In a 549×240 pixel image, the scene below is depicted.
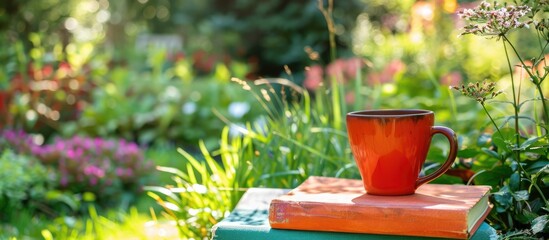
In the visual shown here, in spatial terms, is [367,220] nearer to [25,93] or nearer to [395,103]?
[395,103]

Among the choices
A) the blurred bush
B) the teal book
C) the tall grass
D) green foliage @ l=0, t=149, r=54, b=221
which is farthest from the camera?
the blurred bush

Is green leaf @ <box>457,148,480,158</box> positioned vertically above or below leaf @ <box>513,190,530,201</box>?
above

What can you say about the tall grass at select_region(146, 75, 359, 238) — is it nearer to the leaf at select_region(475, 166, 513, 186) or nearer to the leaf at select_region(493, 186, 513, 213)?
the leaf at select_region(475, 166, 513, 186)

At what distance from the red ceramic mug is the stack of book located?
0.03 meters

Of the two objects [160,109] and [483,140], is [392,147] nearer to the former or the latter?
[483,140]

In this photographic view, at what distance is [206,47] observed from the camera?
8.16 m

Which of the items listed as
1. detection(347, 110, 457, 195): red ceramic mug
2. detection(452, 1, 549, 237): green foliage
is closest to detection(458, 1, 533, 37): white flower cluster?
detection(452, 1, 549, 237): green foliage

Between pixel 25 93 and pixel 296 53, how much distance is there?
268 centimetres

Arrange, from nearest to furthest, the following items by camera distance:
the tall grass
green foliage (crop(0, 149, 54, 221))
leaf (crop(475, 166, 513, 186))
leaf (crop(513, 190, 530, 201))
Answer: leaf (crop(513, 190, 530, 201)), leaf (crop(475, 166, 513, 186)), the tall grass, green foliage (crop(0, 149, 54, 221))

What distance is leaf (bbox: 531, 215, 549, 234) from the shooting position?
1625 mm

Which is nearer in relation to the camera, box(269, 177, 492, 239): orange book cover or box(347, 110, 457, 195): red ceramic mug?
box(269, 177, 492, 239): orange book cover

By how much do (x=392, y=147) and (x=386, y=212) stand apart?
0.52 feet

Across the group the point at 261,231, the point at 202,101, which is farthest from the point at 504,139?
the point at 202,101

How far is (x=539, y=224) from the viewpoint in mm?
1643
